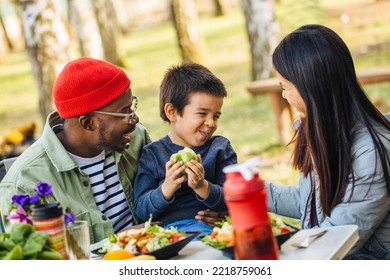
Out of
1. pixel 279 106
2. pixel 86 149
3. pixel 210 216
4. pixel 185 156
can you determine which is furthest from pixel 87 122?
pixel 279 106

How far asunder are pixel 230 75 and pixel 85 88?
11.9m

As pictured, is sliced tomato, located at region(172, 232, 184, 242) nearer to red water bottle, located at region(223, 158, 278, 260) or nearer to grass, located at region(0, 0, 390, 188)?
red water bottle, located at region(223, 158, 278, 260)

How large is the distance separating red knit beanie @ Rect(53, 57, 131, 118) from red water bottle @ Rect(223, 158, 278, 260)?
1.51 m

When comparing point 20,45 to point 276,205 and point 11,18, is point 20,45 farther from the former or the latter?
point 276,205

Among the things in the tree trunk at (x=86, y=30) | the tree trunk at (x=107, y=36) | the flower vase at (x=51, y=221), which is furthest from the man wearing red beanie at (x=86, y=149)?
the tree trunk at (x=107, y=36)

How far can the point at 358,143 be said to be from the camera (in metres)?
3.18

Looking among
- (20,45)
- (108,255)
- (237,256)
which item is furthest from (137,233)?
(20,45)

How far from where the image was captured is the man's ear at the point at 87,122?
380 cm

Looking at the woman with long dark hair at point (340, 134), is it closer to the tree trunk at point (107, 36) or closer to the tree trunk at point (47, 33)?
the tree trunk at point (47, 33)

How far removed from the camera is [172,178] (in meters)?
3.58

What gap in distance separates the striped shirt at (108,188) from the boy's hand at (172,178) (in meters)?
A: 0.36

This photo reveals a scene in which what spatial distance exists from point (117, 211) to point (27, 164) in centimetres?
54

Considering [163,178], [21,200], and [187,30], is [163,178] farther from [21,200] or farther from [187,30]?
[187,30]

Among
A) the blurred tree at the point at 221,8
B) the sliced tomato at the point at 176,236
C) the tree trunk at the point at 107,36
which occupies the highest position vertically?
the sliced tomato at the point at 176,236
